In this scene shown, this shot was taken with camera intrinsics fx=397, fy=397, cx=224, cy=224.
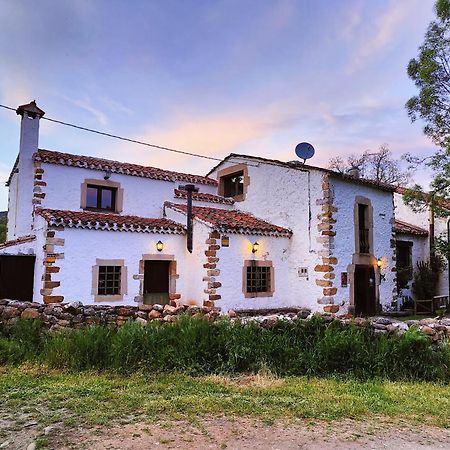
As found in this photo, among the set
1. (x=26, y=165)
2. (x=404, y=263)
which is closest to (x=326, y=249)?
(x=404, y=263)

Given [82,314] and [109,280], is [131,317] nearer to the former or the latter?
[82,314]

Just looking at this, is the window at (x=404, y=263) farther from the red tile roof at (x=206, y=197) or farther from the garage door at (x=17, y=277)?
the garage door at (x=17, y=277)

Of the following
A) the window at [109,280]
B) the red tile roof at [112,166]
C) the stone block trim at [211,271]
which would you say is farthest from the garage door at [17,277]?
the stone block trim at [211,271]

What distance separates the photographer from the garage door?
11.5m

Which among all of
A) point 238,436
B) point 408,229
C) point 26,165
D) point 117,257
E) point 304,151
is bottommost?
point 238,436

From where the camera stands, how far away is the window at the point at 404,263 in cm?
1767

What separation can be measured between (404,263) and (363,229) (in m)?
4.61

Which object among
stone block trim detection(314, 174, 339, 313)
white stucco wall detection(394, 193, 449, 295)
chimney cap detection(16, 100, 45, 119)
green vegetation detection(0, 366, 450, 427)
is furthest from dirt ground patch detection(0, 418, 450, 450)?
white stucco wall detection(394, 193, 449, 295)

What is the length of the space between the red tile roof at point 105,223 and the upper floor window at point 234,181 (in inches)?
168

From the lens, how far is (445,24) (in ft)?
45.4

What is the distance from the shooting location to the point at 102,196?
15328 mm

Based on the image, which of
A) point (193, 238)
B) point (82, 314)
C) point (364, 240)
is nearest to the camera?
point (82, 314)

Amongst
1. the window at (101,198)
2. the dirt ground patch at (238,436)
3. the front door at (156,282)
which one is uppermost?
the window at (101,198)

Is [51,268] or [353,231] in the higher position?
[353,231]
